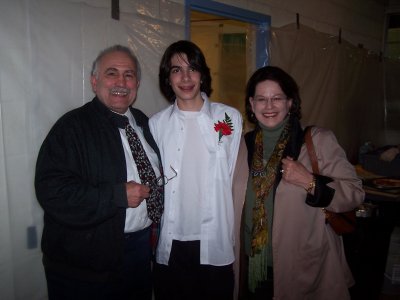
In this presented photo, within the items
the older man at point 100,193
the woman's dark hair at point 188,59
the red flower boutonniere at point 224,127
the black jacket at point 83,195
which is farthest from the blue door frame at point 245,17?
the black jacket at point 83,195

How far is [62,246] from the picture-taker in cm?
138

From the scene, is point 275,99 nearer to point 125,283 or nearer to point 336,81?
point 125,283

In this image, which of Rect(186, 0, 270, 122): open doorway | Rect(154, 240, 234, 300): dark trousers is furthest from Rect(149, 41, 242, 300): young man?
Rect(186, 0, 270, 122): open doorway

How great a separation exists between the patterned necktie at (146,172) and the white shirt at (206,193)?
0.09 metres

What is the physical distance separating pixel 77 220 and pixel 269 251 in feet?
2.83

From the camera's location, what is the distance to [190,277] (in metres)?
1.71

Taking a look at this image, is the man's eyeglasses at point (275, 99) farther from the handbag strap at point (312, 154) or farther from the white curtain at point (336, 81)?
the white curtain at point (336, 81)

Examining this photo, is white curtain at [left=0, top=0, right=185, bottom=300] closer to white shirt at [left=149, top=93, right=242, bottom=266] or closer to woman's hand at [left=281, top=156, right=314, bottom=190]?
white shirt at [left=149, top=93, right=242, bottom=266]

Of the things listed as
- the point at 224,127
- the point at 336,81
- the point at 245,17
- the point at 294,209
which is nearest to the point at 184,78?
the point at 224,127

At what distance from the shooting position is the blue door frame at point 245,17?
2.26m

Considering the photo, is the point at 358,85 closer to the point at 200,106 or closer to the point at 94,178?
the point at 200,106

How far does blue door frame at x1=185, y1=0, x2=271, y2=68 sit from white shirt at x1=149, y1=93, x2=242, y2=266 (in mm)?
819

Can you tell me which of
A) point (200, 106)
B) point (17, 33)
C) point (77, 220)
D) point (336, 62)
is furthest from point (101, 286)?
point (336, 62)

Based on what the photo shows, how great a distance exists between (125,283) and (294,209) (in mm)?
841
